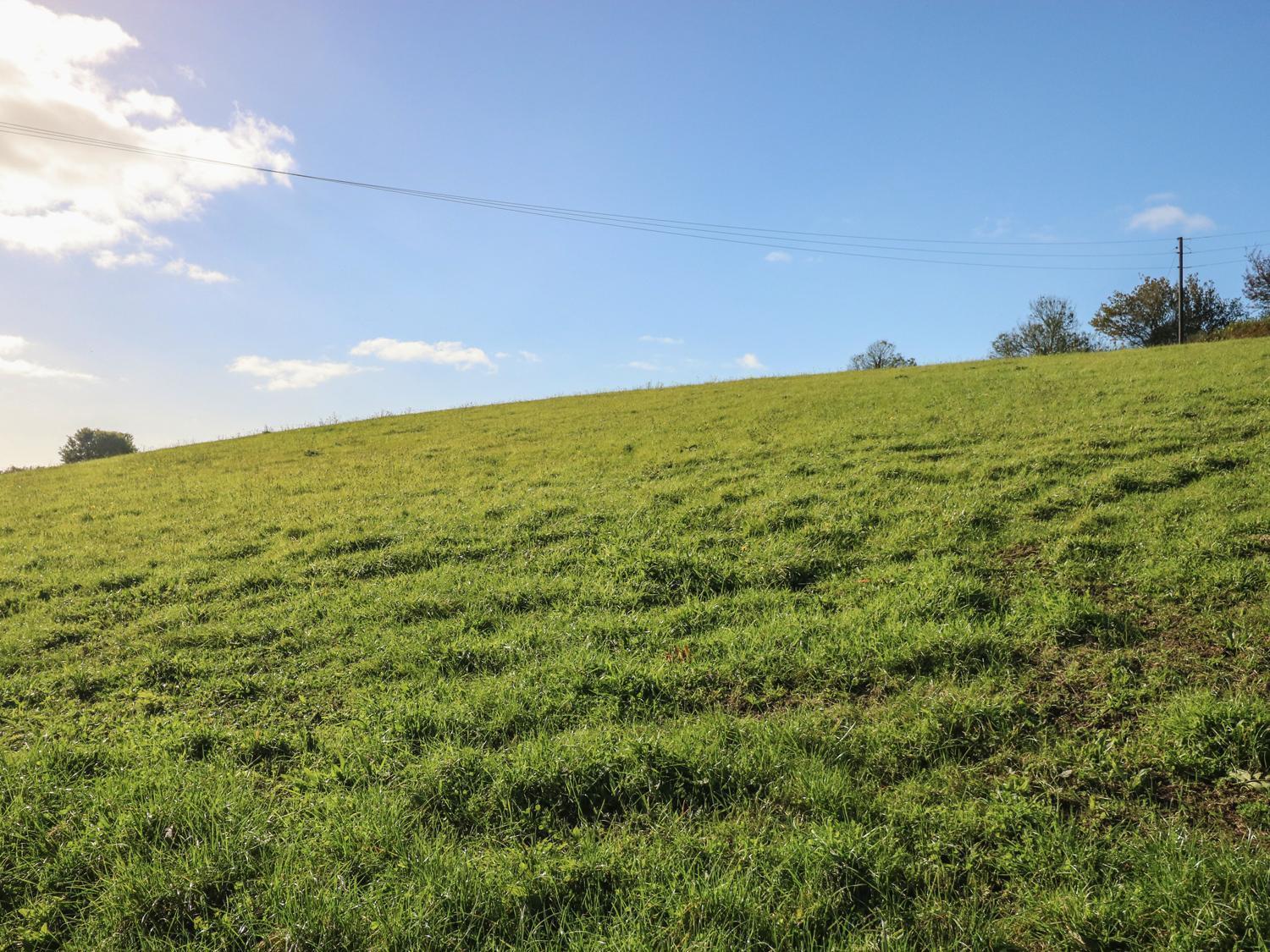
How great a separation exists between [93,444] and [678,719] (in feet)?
336

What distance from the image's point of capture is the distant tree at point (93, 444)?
79.8 metres

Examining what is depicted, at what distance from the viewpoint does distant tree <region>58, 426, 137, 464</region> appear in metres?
79.8

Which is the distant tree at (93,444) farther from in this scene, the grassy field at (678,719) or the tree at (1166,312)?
the tree at (1166,312)

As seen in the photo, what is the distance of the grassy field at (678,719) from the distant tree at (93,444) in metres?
86.8

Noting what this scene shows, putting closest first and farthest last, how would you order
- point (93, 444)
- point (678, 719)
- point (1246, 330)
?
1. point (678, 719)
2. point (1246, 330)
3. point (93, 444)

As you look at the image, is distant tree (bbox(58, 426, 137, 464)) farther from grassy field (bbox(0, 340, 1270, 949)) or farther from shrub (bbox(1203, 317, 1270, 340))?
shrub (bbox(1203, 317, 1270, 340))

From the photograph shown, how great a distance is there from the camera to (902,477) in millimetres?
12281

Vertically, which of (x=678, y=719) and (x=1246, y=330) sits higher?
(x=1246, y=330)

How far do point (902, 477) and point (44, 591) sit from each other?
48.9 feet

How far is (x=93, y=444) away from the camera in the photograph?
81.6 metres

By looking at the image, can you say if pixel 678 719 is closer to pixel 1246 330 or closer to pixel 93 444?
pixel 1246 330

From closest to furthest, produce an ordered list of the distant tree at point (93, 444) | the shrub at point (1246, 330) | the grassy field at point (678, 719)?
the grassy field at point (678, 719)
the shrub at point (1246, 330)
the distant tree at point (93, 444)

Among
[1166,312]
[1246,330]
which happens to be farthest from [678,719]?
[1166,312]

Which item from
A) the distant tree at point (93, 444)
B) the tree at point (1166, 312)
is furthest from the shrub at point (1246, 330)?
the distant tree at point (93, 444)
